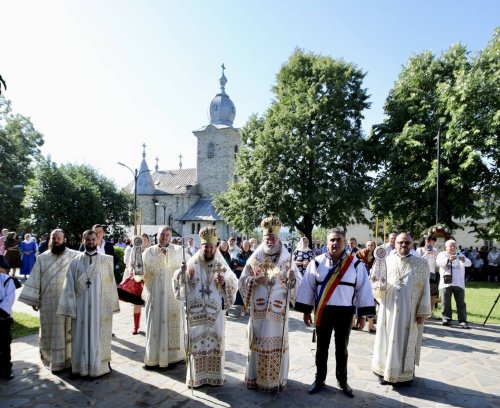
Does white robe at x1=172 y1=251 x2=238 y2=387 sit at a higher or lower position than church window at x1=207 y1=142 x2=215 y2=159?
lower

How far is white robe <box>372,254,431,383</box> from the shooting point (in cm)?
543

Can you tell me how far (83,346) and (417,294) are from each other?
484 centimetres

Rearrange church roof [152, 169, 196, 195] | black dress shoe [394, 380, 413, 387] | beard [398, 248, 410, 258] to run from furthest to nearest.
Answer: church roof [152, 169, 196, 195] < beard [398, 248, 410, 258] < black dress shoe [394, 380, 413, 387]

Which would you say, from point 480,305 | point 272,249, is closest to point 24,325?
point 272,249

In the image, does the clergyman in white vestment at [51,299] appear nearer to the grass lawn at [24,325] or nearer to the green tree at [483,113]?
the grass lawn at [24,325]

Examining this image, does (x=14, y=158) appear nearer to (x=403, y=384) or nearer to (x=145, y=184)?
(x=145, y=184)

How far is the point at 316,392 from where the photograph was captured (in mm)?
5168

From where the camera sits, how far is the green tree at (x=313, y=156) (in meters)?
23.9

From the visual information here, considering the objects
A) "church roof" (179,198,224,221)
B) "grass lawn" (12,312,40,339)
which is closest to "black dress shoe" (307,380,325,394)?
"grass lawn" (12,312,40,339)

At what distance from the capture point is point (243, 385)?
5395 mm

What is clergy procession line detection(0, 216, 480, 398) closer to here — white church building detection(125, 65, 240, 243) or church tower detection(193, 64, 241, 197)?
white church building detection(125, 65, 240, 243)

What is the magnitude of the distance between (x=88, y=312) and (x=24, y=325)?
14.2ft

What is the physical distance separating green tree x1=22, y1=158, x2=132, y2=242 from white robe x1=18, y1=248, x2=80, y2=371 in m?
27.6

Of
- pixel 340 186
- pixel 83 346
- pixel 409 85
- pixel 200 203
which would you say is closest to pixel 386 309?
pixel 83 346
